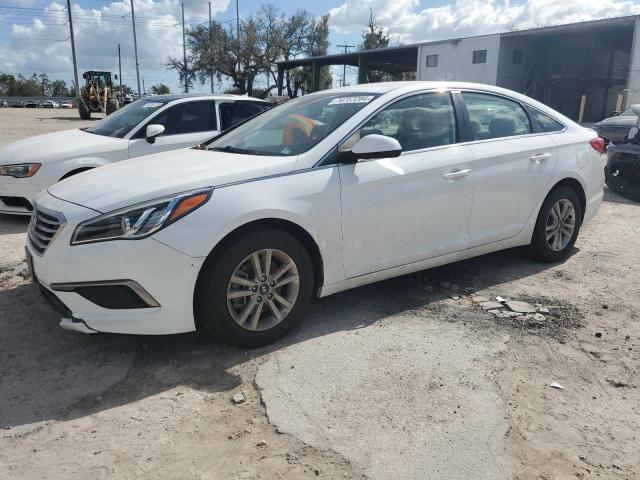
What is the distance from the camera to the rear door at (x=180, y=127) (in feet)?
22.7

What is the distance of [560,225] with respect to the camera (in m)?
5.08

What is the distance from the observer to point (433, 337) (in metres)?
3.63

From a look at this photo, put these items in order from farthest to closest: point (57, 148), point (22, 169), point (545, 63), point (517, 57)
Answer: point (545, 63) < point (517, 57) < point (57, 148) < point (22, 169)

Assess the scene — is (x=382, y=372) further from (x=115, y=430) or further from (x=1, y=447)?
(x=1, y=447)

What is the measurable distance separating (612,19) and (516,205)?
26270 millimetres

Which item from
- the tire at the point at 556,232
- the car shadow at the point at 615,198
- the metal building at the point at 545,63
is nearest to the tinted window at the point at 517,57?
the metal building at the point at 545,63

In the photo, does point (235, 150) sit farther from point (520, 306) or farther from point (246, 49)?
point (246, 49)

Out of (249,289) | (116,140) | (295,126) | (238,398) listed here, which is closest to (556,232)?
(295,126)

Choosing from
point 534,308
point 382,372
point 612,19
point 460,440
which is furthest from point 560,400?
point 612,19

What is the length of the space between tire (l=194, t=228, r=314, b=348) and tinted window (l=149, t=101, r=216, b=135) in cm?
442

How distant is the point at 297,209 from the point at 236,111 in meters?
4.80

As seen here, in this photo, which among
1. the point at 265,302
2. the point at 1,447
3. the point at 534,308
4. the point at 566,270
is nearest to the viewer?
the point at 1,447

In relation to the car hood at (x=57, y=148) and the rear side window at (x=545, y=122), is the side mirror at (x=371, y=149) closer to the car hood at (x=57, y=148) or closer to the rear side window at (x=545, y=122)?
the rear side window at (x=545, y=122)

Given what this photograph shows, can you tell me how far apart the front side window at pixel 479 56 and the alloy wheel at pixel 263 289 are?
33.2 meters
